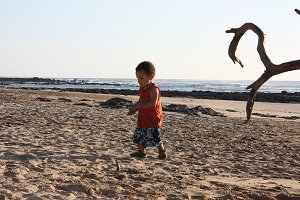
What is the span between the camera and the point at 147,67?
274 inches

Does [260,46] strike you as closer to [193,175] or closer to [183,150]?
[193,175]

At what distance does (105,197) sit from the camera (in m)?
4.81

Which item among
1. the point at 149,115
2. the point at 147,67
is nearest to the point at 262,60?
the point at 147,67

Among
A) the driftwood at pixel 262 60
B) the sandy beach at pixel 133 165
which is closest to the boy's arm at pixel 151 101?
the sandy beach at pixel 133 165

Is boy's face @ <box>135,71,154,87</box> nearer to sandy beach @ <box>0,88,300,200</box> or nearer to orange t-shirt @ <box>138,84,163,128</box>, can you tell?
orange t-shirt @ <box>138,84,163,128</box>

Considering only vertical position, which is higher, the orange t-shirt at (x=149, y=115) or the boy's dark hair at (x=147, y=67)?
the boy's dark hair at (x=147, y=67)

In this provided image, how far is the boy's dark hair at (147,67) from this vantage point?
6949mm

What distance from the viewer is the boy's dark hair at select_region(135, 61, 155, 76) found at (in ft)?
22.8

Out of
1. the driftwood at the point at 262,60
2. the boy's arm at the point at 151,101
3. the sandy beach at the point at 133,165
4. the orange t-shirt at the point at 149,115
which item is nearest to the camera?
the driftwood at the point at 262,60

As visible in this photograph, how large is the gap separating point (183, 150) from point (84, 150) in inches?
73.1

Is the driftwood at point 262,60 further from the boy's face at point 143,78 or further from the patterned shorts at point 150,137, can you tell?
the patterned shorts at point 150,137

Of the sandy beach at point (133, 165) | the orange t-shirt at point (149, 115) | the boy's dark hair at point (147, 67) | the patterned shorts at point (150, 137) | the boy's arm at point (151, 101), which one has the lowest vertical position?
the sandy beach at point (133, 165)

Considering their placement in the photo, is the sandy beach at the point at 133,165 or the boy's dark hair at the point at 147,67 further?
the boy's dark hair at the point at 147,67

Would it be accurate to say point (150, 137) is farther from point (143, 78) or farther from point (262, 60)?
point (262, 60)
